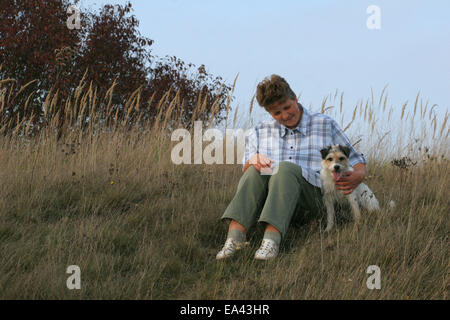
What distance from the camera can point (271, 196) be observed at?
130 inches

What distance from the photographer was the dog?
137 inches

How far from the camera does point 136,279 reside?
287 cm

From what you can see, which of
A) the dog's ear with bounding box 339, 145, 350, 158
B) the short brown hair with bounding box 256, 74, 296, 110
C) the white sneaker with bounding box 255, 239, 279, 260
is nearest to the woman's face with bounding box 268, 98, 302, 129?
the short brown hair with bounding box 256, 74, 296, 110

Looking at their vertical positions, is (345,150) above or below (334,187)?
above

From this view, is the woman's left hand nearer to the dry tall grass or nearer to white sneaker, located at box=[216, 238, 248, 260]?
the dry tall grass

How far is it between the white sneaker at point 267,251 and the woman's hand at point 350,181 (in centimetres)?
83

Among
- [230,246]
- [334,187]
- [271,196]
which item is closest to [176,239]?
[230,246]

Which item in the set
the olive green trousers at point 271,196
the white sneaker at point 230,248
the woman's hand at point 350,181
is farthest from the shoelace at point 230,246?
the woman's hand at point 350,181

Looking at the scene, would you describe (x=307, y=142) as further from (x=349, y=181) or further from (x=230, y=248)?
(x=230, y=248)

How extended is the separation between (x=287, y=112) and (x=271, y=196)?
2.57ft

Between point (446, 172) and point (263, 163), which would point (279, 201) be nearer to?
point (263, 163)

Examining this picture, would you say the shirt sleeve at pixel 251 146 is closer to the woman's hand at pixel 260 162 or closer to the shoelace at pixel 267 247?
the woman's hand at pixel 260 162

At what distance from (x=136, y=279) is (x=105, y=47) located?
23.3 feet

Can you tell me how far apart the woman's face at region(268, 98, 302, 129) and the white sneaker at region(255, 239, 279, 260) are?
3.64 ft
